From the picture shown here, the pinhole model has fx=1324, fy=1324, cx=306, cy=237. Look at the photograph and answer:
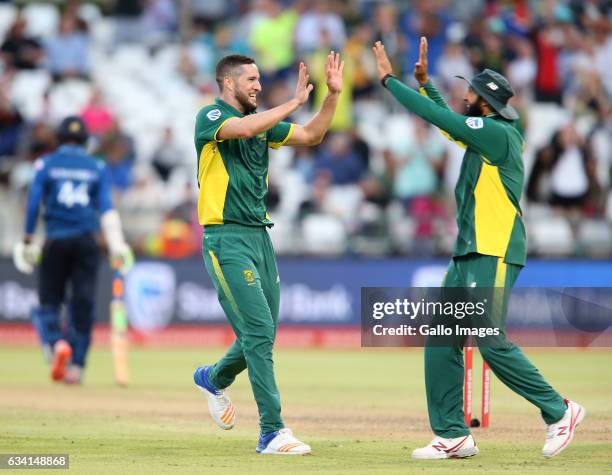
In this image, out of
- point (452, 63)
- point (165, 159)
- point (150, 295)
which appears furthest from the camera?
point (452, 63)

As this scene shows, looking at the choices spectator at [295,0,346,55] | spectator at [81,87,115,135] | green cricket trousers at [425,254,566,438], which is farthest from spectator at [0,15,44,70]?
green cricket trousers at [425,254,566,438]

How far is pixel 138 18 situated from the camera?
2456 cm

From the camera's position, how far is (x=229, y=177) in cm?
883

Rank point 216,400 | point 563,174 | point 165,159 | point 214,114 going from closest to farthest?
1. point 214,114
2. point 216,400
3. point 563,174
4. point 165,159

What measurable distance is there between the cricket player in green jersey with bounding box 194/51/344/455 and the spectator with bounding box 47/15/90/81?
14483 millimetres

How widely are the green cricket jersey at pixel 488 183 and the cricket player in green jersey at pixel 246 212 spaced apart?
3.01 feet

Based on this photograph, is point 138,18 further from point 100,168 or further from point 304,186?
point 100,168

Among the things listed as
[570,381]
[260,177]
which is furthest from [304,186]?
[260,177]

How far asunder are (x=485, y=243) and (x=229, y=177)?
175 centimetres

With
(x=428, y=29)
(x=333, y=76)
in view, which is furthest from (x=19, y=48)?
(x=333, y=76)

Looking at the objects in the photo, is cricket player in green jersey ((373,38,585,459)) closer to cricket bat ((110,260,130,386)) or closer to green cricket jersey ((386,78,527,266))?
green cricket jersey ((386,78,527,266))

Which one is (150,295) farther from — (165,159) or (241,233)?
(241,233)

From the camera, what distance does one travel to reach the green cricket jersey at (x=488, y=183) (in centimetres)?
838

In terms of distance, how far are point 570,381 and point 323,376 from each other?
2.81 m
